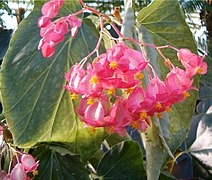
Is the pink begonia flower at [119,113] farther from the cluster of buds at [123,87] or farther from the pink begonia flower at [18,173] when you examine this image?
the pink begonia flower at [18,173]

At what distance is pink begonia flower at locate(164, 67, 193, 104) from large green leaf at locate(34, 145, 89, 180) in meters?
0.25

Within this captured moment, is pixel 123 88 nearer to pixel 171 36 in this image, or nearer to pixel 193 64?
pixel 193 64

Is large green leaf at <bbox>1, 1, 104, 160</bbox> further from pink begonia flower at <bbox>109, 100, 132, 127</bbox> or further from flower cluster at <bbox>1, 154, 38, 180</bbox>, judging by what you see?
pink begonia flower at <bbox>109, 100, 132, 127</bbox>

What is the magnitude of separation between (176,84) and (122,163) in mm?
292

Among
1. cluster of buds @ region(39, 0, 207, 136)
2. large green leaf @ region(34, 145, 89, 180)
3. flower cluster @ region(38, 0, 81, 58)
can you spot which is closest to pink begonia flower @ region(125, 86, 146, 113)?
cluster of buds @ region(39, 0, 207, 136)

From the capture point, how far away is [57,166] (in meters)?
0.78

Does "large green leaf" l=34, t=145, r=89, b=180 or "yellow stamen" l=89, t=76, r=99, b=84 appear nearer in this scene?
"yellow stamen" l=89, t=76, r=99, b=84

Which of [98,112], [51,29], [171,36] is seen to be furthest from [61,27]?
[171,36]

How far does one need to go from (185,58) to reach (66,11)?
21cm

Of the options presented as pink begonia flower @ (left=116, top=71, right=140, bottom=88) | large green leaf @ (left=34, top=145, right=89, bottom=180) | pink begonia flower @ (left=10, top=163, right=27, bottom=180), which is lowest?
large green leaf @ (left=34, top=145, right=89, bottom=180)

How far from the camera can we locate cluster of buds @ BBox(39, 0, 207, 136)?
1.78 ft

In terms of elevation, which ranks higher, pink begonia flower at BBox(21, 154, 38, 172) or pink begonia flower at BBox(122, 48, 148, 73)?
pink begonia flower at BBox(122, 48, 148, 73)

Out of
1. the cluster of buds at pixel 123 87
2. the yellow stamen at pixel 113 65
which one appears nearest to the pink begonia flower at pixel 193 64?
the cluster of buds at pixel 123 87

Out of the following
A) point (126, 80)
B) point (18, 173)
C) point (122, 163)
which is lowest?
point (122, 163)
